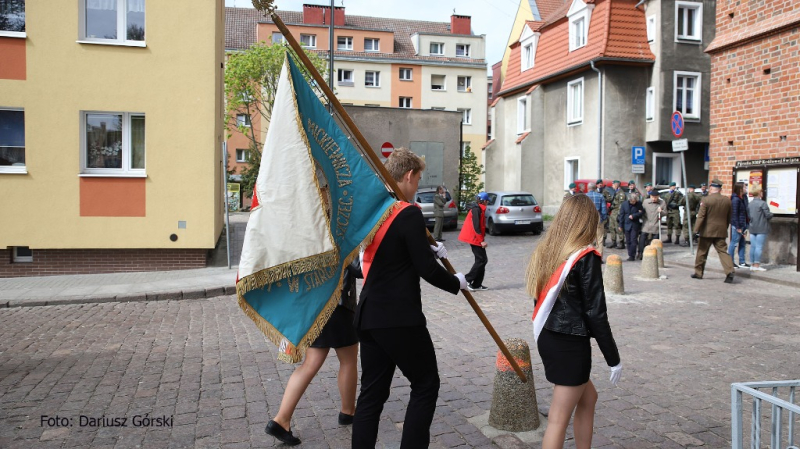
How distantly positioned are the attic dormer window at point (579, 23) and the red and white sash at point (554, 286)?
2763 cm

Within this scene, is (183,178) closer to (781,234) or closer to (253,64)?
(781,234)

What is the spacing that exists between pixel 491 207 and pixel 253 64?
788 inches

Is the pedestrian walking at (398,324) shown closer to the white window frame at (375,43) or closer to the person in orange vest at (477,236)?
the person in orange vest at (477,236)

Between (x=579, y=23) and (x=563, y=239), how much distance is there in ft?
94.7

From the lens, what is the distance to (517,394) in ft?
15.3

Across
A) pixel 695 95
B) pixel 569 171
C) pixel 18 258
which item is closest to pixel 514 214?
pixel 569 171

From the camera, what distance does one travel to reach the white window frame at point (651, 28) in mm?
27281

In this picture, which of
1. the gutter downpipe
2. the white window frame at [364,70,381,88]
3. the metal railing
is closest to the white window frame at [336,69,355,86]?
the white window frame at [364,70,381,88]

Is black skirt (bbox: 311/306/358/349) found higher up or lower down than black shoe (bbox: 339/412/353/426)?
higher up

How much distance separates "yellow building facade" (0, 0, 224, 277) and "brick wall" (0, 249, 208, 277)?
0.02 meters

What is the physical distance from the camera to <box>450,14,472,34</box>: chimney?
197 feet

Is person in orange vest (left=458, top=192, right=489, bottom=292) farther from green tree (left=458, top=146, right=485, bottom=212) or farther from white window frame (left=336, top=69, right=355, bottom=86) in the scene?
white window frame (left=336, top=69, right=355, bottom=86)

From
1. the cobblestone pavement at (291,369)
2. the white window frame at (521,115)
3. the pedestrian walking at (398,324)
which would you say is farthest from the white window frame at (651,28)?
the pedestrian walking at (398,324)

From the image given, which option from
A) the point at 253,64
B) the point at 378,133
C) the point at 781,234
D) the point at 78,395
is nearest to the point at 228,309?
the point at 78,395
